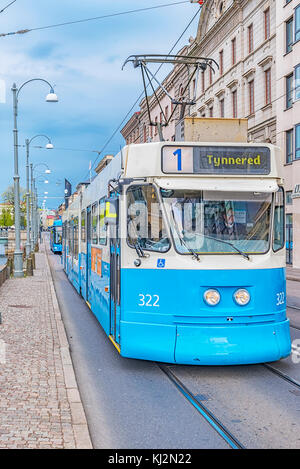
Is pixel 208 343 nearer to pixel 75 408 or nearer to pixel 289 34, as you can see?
pixel 75 408

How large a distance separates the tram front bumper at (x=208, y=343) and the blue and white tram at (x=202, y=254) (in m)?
0.01

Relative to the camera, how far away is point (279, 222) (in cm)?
721

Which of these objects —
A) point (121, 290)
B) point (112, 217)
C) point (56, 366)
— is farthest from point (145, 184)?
point (56, 366)

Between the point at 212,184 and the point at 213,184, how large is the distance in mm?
12

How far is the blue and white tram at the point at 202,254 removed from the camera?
21.9 ft

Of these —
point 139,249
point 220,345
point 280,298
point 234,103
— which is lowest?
point 220,345

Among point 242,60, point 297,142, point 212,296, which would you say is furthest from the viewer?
point 242,60

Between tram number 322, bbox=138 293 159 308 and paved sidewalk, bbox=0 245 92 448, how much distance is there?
122 cm

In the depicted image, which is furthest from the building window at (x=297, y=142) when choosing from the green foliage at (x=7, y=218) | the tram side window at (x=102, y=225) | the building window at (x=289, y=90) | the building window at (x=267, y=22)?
the green foliage at (x=7, y=218)

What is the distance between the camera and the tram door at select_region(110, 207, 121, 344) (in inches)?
295

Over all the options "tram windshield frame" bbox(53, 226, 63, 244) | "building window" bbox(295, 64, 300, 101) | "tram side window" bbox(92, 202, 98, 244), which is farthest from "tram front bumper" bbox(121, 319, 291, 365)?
"tram windshield frame" bbox(53, 226, 63, 244)

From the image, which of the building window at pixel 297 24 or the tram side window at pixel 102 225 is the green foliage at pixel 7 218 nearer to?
the building window at pixel 297 24

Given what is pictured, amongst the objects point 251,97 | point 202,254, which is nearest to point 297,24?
point 251,97
